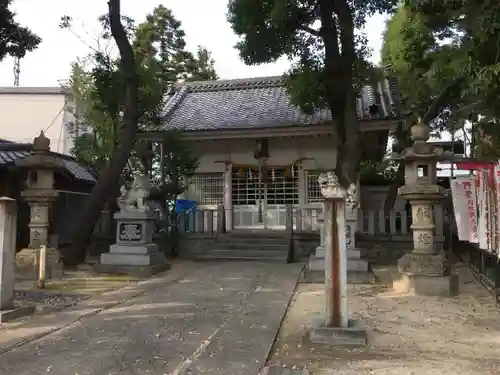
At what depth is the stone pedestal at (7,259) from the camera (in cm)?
690

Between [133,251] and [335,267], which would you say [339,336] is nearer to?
[335,267]

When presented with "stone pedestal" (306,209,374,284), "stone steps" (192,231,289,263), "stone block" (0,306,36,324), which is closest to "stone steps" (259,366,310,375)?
"stone block" (0,306,36,324)

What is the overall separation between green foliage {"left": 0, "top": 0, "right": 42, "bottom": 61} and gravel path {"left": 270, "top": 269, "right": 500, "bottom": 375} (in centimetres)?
891

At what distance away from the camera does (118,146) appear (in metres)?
13.0

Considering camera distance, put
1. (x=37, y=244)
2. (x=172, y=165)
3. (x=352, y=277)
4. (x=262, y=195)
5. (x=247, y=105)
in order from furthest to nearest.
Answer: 1. (x=247, y=105)
2. (x=262, y=195)
3. (x=172, y=165)
4. (x=37, y=244)
5. (x=352, y=277)

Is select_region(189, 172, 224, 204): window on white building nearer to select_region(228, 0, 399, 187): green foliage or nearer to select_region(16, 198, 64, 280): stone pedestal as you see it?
select_region(228, 0, 399, 187): green foliage

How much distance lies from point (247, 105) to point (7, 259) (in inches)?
581

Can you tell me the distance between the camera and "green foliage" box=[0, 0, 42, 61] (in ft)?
36.8

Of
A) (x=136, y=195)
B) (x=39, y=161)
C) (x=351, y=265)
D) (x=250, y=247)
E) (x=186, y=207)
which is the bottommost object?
(x=351, y=265)

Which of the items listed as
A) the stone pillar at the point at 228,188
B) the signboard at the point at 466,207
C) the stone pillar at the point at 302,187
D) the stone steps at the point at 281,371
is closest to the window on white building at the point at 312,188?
the stone pillar at the point at 302,187

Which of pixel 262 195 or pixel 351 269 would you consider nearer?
pixel 351 269

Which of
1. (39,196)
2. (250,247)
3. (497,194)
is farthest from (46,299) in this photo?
(497,194)

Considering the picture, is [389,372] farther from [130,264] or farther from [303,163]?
[303,163]

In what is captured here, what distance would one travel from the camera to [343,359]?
5273 mm
